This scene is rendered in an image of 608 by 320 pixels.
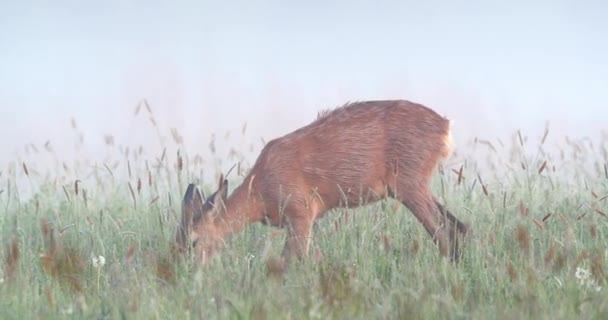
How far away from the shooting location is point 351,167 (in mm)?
8602

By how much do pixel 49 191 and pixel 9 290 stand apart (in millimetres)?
4537

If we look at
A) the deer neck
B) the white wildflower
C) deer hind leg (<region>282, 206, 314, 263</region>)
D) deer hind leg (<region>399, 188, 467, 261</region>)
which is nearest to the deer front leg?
deer hind leg (<region>282, 206, 314, 263</region>)

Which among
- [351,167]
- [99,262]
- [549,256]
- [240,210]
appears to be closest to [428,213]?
[351,167]

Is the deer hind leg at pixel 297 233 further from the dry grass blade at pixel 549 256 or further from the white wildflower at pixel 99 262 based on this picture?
the dry grass blade at pixel 549 256

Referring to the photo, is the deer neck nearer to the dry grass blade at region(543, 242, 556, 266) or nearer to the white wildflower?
the white wildflower

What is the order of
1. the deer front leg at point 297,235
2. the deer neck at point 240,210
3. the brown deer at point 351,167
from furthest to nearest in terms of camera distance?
the brown deer at point 351,167 < the deer neck at point 240,210 < the deer front leg at point 297,235

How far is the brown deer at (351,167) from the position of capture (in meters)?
8.41

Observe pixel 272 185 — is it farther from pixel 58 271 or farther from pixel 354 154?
pixel 58 271

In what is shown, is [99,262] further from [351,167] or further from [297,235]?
[351,167]

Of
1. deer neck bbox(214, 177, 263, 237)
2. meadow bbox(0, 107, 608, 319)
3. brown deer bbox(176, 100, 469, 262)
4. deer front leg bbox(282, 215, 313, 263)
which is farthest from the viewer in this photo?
brown deer bbox(176, 100, 469, 262)

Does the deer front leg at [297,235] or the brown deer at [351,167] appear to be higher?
the brown deer at [351,167]

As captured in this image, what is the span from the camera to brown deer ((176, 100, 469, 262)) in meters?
8.41

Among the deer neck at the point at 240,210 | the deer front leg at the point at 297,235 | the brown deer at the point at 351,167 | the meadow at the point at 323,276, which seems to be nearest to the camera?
Result: the meadow at the point at 323,276

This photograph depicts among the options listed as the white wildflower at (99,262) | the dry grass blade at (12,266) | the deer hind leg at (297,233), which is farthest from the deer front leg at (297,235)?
the dry grass blade at (12,266)
